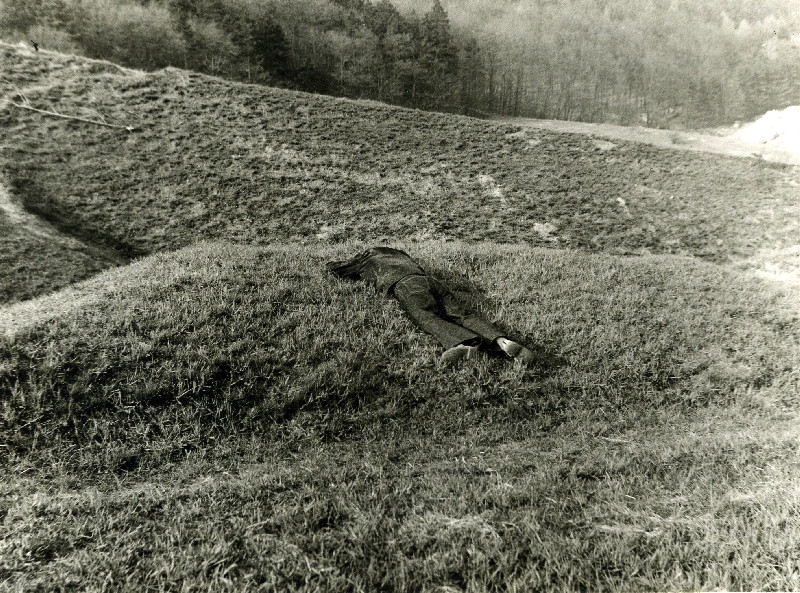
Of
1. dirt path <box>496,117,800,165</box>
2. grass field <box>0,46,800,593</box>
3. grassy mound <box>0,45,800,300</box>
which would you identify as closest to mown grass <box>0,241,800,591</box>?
grass field <box>0,46,800,593</box>

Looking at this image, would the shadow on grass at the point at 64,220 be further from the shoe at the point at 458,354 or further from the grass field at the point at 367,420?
the shoe at the point at 458,354

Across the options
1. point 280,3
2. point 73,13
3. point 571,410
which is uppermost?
point 280,3

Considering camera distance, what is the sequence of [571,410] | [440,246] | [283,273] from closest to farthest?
[571,410] → [283,273] → [440,246]

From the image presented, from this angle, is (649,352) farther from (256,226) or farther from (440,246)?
(256,226)

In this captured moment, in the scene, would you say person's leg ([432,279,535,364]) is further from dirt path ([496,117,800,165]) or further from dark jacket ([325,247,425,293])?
dirt path ([496,117,800,165])

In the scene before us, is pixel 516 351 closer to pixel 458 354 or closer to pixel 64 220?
pixel 458 354

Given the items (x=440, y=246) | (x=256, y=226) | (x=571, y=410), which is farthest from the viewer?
(x=256, y=226)

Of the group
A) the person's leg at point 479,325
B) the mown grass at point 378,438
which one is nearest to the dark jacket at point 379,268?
the mown grass at point 378,438

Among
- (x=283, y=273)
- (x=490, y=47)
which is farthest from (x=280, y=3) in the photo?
(x=283, y=273)
